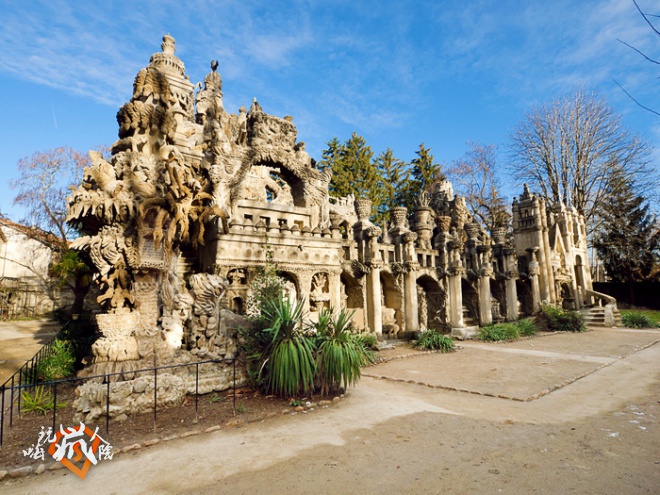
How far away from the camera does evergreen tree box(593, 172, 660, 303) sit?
33.6m

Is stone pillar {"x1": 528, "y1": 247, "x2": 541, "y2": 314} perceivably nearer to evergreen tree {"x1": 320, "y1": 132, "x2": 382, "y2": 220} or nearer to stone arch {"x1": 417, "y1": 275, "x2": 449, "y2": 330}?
stone arch {"x1": 417, "y1": 275, "x2": 449, "y2": 330}

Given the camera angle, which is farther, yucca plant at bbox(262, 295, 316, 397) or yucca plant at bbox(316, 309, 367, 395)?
yucca plant at bbox(316, 309, 367, 395)

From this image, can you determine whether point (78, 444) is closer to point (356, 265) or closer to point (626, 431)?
point (626, 431)

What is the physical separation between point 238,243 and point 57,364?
19.1 ft

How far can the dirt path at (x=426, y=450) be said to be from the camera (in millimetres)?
4395

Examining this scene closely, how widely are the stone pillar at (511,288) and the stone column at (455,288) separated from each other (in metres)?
5.44

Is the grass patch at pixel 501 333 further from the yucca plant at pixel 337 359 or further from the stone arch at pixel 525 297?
the yucca plant at pixel 337 359

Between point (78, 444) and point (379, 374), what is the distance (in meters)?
7.40

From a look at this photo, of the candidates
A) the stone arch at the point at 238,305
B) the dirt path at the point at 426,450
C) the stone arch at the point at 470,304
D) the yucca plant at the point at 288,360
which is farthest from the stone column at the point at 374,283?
the yucca plant at the point at 288,360

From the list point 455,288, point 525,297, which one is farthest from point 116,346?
point 525,297

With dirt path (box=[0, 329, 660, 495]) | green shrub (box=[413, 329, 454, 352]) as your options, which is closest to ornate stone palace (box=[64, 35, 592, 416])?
green shrub (box=[413, 329, 454, 352])

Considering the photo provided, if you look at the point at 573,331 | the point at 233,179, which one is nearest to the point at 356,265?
the point at 233,179

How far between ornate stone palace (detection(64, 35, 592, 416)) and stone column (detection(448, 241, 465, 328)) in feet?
0.23

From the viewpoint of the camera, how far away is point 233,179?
13.9 m
